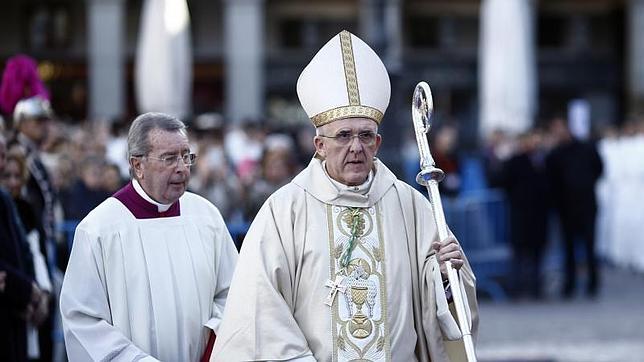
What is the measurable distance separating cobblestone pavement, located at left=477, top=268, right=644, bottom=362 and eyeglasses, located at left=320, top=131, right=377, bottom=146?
5.54 metres

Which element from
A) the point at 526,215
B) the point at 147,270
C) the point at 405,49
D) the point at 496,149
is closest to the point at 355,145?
the point at 147,270

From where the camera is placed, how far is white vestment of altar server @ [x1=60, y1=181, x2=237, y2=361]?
217 inches

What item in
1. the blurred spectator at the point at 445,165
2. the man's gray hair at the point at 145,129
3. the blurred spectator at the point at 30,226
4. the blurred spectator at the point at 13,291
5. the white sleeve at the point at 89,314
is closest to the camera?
the white sleeve at the point at 89,314

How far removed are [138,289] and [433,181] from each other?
1.29 m

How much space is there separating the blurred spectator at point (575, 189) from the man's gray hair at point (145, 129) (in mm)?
9940

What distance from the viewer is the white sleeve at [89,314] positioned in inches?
215

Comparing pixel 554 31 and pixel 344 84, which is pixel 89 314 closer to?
pixel 344 84

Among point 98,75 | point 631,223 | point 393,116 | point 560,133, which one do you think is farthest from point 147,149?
point 98,75

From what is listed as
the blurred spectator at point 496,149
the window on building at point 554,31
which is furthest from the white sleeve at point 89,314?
the window on building at point 554,31

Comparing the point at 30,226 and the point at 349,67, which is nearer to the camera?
the point at 349,67

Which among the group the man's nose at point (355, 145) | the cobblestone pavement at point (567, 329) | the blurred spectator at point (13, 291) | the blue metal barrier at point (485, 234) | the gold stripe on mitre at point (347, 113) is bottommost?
the cobblestone pavement at point (567, 329)

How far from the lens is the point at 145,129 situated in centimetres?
570

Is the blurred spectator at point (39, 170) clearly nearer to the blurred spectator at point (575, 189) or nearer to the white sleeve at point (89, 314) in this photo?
the white sleeve at point (89, 314)

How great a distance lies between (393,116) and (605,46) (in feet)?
75.9
